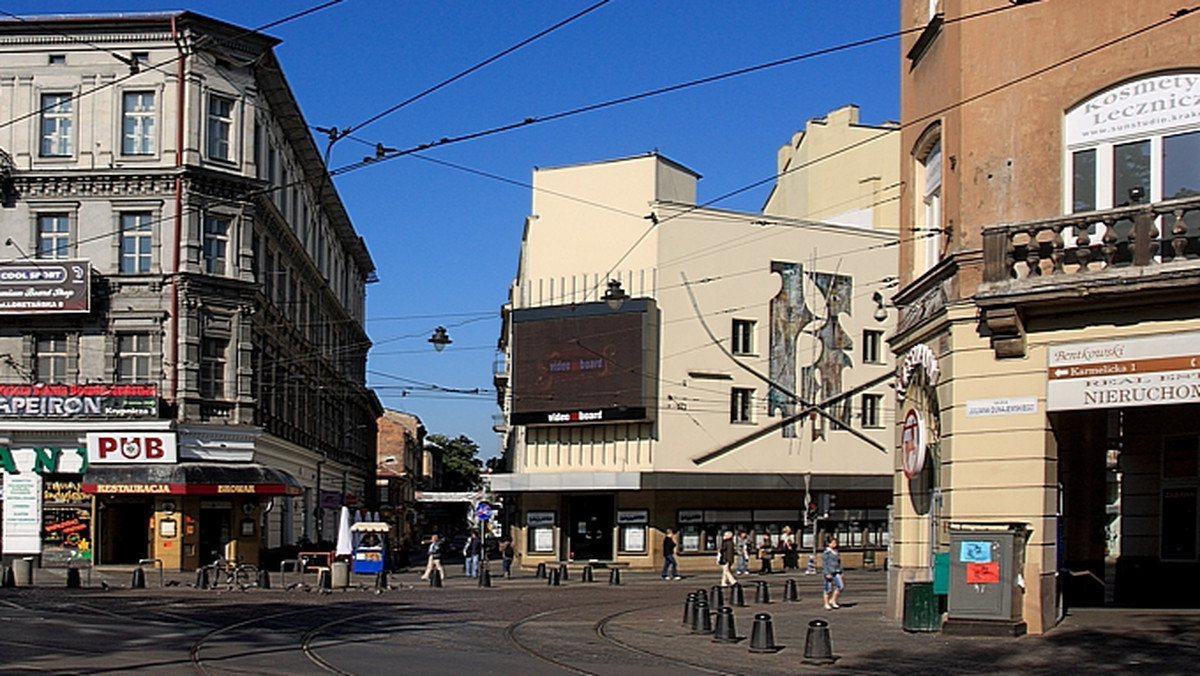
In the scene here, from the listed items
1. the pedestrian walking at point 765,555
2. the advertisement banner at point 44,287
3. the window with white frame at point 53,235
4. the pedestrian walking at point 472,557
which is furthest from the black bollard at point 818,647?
the pedestrian walking at point 765,555

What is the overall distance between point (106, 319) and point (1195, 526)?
32467mm

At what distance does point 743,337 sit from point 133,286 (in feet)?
78.5

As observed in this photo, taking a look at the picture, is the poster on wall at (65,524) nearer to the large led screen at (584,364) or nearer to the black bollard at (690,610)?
the large led screen at (584,364)

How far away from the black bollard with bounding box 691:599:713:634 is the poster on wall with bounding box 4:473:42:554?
72.3ft

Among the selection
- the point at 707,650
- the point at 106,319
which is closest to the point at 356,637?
the point at 707,650

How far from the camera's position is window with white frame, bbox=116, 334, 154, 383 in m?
42.6

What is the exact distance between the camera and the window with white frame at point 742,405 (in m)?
54.3

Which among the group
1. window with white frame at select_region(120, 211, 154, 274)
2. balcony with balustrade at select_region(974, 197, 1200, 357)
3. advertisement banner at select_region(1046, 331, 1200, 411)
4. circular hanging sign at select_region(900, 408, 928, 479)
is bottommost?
circular hanging sign at select_region(900, 408, 928, 479)

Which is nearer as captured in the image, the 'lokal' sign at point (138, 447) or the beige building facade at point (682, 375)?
the 'lokal' sign at point (138, 447)

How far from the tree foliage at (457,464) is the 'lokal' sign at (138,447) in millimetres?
119879

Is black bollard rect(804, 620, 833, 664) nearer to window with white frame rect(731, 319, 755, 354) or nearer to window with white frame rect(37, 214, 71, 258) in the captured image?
window with white frame rect(37, 214, 71, 258)

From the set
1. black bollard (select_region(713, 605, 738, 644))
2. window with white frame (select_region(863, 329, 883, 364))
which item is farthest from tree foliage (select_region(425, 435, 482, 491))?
black bollard (select_region(713, 605, 738, 644))

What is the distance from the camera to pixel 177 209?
4262cm

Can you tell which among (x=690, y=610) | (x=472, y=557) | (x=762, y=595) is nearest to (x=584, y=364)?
(x=472, y=557)
